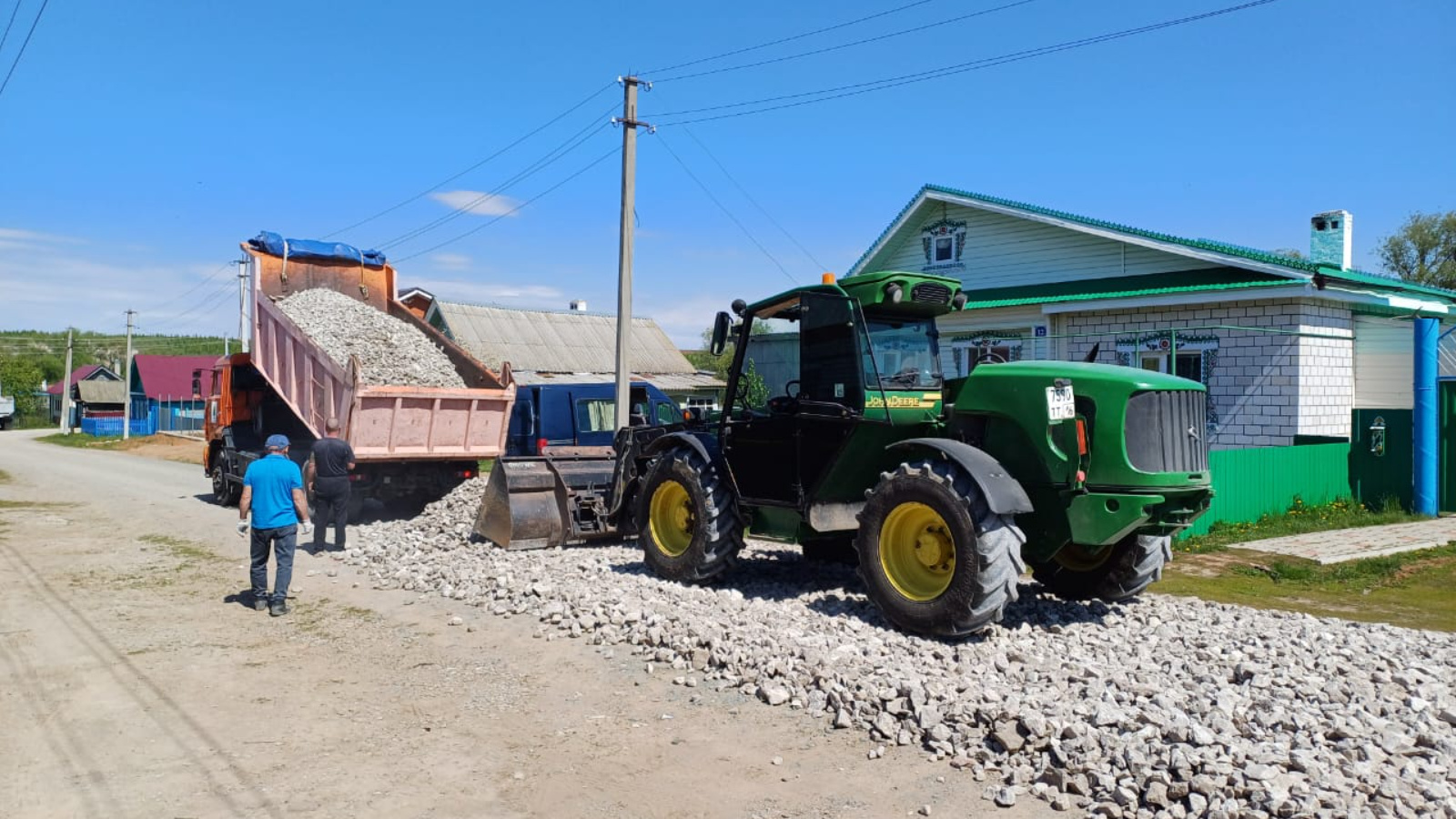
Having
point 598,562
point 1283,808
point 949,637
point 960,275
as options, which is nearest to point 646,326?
point 960,275

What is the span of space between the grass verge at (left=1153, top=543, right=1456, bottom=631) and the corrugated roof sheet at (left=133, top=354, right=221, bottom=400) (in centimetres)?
6146

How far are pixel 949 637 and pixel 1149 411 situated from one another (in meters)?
1.99

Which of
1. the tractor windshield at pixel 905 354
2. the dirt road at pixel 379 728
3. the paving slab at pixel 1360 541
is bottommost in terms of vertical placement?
the dirt road at pixel 379 728

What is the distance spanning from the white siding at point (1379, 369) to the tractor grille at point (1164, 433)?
38.4 ft

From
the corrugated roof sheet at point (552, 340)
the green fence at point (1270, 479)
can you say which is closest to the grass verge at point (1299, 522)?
the green fence at point (1270, 479)

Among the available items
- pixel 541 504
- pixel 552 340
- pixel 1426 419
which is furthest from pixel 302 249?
pixel 552 340

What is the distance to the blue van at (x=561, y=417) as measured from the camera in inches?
595

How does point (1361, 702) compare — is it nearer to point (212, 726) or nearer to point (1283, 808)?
point (1283, 808)

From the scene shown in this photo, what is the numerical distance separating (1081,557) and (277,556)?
263 inches

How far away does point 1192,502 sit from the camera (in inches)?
271

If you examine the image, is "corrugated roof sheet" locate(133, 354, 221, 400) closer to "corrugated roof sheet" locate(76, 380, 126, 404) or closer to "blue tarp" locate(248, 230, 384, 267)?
"corrugated roof sheet" locate(76, 380, 126, 404)

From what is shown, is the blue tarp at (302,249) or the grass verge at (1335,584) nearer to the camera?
the grass verge at (1335,584)

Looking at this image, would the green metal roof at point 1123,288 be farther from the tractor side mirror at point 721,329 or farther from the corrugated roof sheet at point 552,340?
the corrugated roof sheet at point 552,340

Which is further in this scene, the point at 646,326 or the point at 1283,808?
the point at 646,326
